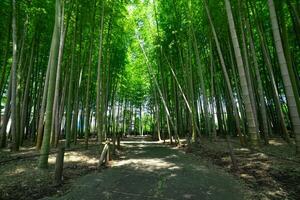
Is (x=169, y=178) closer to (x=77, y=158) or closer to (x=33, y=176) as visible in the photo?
(x=33, y=176)

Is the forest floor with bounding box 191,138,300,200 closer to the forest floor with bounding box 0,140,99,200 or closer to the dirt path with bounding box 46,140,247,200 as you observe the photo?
the dirt path with bounding box 46,140,247,200

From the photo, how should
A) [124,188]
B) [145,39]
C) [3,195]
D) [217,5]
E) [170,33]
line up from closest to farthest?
[3,195], [124,188], [217,5], [170,33], [145,39]

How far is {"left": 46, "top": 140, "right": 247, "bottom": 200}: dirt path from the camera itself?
11.5ft

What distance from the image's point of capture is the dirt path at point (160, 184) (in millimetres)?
3520

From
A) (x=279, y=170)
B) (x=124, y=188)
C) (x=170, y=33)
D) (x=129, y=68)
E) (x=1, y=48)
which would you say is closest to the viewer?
(x=124, y=188)

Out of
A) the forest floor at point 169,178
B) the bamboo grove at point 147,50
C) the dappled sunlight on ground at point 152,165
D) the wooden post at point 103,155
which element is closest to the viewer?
the forest floor at point 169,178

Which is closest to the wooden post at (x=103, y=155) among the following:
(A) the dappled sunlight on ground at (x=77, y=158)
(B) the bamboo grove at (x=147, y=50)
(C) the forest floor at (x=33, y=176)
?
(C) the forest floor at (x=33, y=176)

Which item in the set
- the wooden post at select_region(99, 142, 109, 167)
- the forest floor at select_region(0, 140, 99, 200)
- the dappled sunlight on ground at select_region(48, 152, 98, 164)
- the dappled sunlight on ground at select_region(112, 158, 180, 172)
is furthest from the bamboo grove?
the dappled sunlight on ground at select_region(112, 158, 180, 172)

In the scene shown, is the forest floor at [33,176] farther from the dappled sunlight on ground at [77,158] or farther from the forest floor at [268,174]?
the forest floor at [268,174]

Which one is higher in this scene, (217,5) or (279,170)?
(217,5)

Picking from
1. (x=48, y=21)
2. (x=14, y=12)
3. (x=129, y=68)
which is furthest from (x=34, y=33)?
(x=129, y=68)

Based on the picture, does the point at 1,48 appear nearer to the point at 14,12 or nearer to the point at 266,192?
the point at 14,12

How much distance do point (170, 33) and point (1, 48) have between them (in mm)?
7083

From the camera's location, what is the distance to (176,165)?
222 inches
